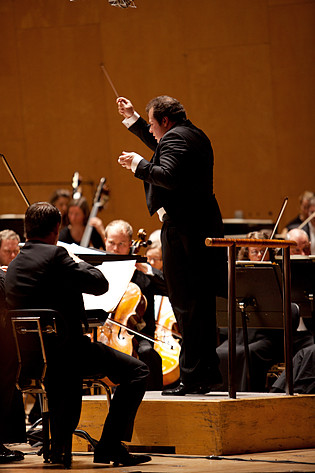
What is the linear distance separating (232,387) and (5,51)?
543 cm

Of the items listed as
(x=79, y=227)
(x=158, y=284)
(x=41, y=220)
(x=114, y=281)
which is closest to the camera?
(x=41, y=220)

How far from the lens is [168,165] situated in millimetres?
3652

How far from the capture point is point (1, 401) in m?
3.91

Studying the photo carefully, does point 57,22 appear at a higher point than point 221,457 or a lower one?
higher

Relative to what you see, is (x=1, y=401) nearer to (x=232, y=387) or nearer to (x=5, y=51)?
(x=232, y=387)

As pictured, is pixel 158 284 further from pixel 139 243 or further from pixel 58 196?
pixel 58 196

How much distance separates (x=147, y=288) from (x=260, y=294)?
104 centimetres

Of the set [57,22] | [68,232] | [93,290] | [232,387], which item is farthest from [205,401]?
[57,22]

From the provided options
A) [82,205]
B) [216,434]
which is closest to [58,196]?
[82,205]

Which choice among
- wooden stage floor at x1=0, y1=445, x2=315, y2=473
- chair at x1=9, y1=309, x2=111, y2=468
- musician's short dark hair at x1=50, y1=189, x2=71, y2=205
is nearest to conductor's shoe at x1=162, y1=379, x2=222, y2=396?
wooden stage floor at x1=0, y1=445, x2=315, y2=473

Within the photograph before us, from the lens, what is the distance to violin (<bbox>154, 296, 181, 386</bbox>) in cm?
490

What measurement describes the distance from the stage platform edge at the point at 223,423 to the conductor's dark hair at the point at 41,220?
93 cm

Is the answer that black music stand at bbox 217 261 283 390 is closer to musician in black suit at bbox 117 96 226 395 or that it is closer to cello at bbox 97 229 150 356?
musician in black suit at bbox 117 96 226 395

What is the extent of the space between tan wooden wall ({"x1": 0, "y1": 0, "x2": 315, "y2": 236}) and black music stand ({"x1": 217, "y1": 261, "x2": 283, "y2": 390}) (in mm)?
3637
